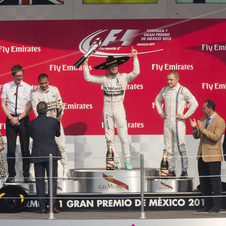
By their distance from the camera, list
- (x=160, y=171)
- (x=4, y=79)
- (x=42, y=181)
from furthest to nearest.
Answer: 1. (x=4, y=79)
2. (x=160, y=171)
3. (x=42, y=181)

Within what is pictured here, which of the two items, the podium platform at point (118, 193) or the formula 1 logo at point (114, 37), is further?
the formula 1 logo at point (114, 37)

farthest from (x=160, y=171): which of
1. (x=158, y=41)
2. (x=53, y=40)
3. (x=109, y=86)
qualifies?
(x=53, y=40)

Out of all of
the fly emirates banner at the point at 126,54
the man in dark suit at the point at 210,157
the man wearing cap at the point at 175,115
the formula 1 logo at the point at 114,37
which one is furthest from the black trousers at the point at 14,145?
the man in dark suit at the point at 210,157

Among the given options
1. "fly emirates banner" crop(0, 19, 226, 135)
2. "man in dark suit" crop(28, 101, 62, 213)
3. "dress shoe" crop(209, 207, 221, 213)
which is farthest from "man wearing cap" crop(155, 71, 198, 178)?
"man in dark suit" crop(28, 101, 62, 213)

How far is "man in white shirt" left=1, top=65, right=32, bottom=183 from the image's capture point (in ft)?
15.9

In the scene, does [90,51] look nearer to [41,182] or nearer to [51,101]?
[51,101]

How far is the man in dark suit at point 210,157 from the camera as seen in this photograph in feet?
13.1

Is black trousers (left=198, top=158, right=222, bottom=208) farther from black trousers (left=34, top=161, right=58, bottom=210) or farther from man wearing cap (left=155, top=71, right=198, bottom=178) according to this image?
black trousers (left=34, top=161, right=58, bottom=210)

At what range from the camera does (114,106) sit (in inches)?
191

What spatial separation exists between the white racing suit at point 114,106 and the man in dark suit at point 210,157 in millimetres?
986

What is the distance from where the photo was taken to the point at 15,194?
4168 mm

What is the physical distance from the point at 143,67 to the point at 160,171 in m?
1.71

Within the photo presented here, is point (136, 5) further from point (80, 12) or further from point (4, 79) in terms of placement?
point (4, 79)

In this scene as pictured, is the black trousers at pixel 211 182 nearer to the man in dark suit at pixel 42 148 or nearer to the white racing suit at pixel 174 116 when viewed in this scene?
the white racing suit at pixel 174 116
